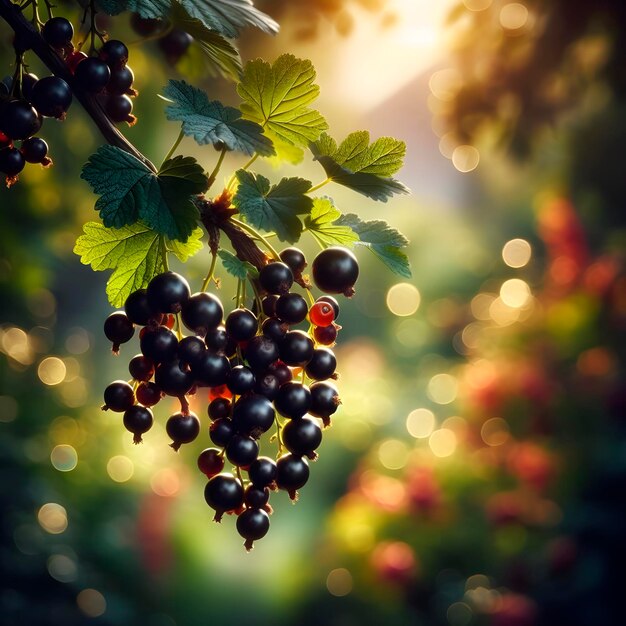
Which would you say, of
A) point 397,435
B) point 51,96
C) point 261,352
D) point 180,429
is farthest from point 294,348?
point 397,435

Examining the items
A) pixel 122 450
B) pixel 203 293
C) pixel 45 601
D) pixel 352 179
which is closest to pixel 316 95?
pixel 352 179

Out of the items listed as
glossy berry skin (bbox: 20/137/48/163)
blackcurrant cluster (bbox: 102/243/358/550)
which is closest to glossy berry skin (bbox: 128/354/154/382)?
blackcurrant cluster (bbox: 102/243/358/550)

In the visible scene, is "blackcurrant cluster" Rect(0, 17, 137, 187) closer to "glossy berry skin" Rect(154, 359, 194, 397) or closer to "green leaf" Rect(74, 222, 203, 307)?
"green leaf" Rect(74, 222, 203, 307)

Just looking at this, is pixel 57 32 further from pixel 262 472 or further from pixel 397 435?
pixel 397 435

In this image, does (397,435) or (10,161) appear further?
(397,435)

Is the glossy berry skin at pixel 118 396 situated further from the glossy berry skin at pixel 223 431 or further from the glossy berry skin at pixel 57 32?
the glossy berry skin at pixel 57 32

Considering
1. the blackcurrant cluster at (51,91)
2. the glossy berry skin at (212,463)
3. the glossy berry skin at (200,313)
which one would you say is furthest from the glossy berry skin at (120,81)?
the glossy berry skin at (212,463)

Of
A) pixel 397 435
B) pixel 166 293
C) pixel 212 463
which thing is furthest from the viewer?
pixel 397 435
